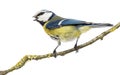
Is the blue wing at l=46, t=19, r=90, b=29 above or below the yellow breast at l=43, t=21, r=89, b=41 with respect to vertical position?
above

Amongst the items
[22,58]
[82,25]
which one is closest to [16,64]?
[22,58]

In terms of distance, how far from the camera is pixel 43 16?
4.50 feet

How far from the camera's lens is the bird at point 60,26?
1334mm

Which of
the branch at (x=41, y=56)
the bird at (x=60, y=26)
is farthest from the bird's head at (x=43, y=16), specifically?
the branch at (x=41, y=56)

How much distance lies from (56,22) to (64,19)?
3 centimetres

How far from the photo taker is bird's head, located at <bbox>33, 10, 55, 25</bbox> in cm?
137

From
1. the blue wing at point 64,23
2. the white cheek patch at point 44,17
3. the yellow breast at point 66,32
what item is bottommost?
the yellow breast at point 66,32

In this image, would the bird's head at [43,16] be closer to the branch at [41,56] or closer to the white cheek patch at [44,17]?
the white cheek patch at [44,17]

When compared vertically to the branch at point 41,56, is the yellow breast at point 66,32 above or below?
above

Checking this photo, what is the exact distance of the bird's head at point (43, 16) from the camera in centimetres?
137

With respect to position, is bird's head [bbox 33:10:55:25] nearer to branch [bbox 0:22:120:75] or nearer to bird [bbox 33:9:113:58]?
bird [bbox 33:9:113:58]

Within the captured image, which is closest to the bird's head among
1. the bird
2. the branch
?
the bird

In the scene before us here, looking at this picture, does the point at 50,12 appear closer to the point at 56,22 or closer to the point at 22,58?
the point at 56,22

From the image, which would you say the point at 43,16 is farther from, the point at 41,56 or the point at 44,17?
the point at 41,56
